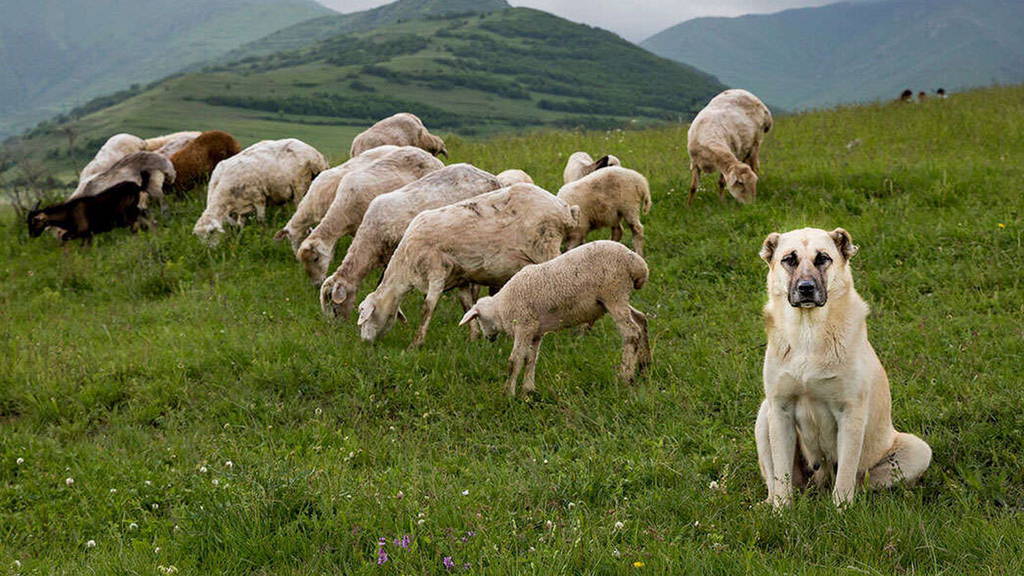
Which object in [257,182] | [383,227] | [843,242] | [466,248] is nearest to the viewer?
[843,242]

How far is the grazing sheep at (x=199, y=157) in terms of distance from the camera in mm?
16250

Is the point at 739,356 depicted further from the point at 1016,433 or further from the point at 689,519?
the point at 689,519

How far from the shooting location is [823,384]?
4910 mm

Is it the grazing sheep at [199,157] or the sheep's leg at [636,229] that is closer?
the sheep's leg at [636,229]

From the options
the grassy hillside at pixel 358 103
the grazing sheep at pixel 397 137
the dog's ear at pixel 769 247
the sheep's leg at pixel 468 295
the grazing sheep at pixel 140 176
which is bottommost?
the grassy hillside at pixel 358 103

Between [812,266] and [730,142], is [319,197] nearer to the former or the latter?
[730,142]

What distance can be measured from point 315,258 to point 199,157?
254 inches

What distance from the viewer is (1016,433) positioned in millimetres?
5949

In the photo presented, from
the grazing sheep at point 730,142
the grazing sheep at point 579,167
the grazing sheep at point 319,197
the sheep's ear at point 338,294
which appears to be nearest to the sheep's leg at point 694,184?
the grazing sheep at point 730,142

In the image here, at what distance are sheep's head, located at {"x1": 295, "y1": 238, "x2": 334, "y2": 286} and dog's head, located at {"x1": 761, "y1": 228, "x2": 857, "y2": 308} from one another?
302 inches

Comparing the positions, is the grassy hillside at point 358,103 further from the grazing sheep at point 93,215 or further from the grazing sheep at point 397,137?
the grazing sheep at point 397,137

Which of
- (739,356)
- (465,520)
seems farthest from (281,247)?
(465,520)

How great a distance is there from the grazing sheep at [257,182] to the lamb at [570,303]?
7.40m

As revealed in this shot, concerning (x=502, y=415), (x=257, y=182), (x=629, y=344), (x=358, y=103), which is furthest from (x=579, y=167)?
(x=358, y=103)
